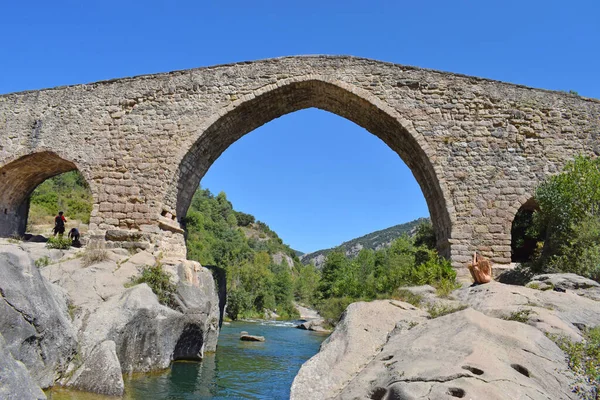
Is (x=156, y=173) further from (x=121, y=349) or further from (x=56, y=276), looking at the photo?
(x=121, y=349)

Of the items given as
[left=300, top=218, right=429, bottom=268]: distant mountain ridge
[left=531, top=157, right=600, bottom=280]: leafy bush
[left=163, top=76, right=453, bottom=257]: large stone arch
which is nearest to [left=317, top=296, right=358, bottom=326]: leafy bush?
[left=163, top=76, right=453, bottom=257]: large stone arch

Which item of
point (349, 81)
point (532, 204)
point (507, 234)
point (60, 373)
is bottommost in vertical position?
point (60, 373)

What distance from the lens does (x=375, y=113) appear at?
10.5 metres

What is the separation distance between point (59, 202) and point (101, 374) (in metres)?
27.4

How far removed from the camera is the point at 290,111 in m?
11.7

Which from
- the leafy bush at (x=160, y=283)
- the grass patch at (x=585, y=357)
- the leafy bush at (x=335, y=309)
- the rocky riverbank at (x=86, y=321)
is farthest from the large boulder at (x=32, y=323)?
the leafy bush at (x=335, y=309)

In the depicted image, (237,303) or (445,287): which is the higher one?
(445,287)

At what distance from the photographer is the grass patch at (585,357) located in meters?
3.17

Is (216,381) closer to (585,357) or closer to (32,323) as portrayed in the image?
(32,323)

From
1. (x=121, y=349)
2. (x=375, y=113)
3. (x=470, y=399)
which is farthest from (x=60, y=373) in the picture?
(x=375, y=113)

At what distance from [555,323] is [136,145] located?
9132 mm

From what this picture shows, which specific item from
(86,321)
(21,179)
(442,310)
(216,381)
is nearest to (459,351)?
(442,310)

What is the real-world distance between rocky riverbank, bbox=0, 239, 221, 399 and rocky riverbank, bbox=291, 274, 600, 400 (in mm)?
2566

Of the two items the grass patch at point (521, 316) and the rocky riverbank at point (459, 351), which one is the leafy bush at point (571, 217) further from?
the grass patch at point (521, 316)
